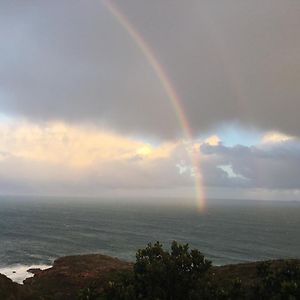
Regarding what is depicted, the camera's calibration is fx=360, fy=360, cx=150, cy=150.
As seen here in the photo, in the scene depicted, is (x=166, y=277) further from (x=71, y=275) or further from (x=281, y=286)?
(x=71, y=275)

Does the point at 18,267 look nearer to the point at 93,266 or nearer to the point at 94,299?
the point at 93,266

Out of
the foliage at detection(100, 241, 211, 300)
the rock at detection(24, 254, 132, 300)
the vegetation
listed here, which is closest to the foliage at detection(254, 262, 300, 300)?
the vegetation

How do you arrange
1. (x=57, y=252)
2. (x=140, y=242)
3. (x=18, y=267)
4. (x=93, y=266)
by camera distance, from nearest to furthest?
(x=93, y=266) < (x=18, y=267) < (x=57, y=252) < (x=140, y=242)

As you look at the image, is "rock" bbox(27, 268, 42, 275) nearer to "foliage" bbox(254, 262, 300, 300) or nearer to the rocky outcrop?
the rocky outcrop

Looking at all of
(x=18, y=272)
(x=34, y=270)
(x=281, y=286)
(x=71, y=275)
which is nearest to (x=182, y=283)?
(x=281, y=286)

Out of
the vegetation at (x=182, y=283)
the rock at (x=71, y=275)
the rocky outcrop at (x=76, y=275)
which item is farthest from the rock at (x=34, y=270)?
the vegetation at (x=182, y=283)

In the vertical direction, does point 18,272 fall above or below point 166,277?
below

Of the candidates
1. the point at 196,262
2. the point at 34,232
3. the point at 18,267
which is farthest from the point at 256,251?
the point at 196,262

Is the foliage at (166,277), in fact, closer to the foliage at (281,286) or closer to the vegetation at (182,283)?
the vegetation at (182,283)
